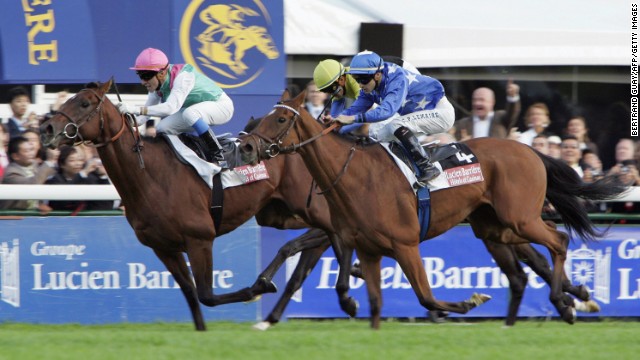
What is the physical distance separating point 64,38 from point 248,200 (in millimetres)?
2150

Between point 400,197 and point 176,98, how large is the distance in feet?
5.56

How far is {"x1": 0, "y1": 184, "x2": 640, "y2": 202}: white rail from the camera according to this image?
9.05 m

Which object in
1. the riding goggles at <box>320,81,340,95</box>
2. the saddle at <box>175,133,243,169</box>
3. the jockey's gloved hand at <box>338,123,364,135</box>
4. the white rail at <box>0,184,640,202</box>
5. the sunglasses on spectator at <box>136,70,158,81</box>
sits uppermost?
the sunglasses on spectator at <box>136,70,158,81</box>

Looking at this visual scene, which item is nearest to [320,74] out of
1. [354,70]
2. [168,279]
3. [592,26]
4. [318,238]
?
[354,70]

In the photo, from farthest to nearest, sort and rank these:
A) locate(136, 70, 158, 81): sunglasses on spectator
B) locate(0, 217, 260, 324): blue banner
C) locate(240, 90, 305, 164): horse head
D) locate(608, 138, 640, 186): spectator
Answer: locate(608, 138, 640, 186): spectator, locate(0, 217, 260, 324): blue banner, locate(136, 70, 158, 81): sunglasses on spectator, locate(240, 90, 305, 164): horse head

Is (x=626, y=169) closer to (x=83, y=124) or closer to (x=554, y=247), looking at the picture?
(x=554, y=247)

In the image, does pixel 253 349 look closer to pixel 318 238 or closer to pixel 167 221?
pixel 167 221

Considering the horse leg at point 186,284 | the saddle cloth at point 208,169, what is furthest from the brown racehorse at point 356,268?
the horse leg at point 186,284

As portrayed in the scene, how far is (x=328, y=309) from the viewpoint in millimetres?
9734

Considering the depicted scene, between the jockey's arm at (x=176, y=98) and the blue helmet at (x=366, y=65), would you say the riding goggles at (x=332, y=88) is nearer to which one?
the blue helmet at (x=366, y=65)

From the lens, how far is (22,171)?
9453 mm

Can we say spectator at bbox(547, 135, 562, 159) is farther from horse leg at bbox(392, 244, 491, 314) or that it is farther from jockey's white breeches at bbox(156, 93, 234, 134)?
jockey's white breeches at bbox(156, 93, 234, 134)

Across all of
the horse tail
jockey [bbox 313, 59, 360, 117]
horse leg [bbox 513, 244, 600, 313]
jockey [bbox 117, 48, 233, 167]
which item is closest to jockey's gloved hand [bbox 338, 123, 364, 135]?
jockey [bbox 313, 59, 360, 117]

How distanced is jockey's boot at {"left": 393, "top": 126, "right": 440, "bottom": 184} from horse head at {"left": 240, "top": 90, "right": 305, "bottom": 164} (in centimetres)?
84
